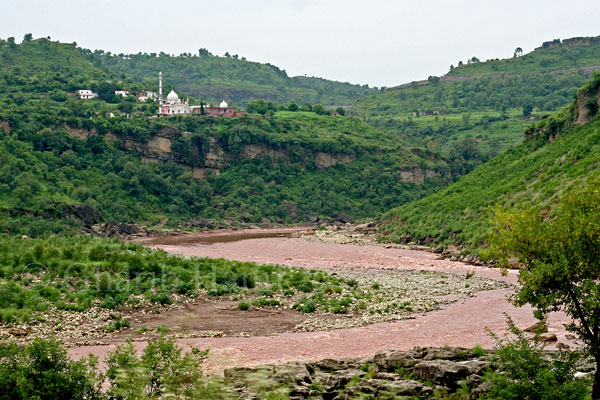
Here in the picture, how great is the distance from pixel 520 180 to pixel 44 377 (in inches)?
1839

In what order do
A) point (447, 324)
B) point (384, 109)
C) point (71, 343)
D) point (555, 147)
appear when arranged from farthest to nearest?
point (384, 109)
point (555, 147)
point (447, 324)
point (71, 343)

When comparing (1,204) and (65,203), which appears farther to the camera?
(65,203)

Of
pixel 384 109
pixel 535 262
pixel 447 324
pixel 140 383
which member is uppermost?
pixel 384 109

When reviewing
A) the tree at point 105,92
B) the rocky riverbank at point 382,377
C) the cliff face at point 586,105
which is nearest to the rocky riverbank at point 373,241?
the cliff face at point 586,105

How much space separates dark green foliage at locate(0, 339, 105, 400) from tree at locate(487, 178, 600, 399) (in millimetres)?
8713

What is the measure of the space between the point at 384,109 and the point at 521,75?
43.6 m

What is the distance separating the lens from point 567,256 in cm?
1134

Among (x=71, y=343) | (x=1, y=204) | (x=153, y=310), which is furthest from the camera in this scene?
(x=1, y=204)

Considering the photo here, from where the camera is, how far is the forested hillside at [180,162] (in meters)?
82.8

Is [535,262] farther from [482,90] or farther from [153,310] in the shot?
[482,90]

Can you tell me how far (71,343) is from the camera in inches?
784

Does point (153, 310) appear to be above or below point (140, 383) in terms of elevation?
below

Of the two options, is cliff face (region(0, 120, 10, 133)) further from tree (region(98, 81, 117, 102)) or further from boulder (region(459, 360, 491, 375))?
boulder (region(459, 360, 491, 375))

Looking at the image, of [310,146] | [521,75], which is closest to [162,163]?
[310,146]
